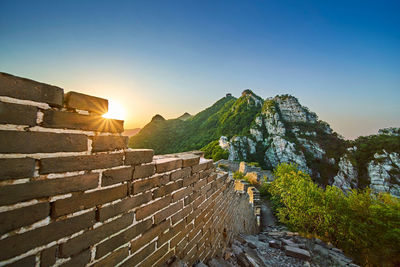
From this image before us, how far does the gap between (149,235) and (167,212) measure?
307mm

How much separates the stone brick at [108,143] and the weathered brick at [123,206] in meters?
0.46

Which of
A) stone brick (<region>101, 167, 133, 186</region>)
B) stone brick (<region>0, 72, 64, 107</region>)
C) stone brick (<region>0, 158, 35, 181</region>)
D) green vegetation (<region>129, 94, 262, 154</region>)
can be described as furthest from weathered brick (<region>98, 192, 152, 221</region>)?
green vegetation (<region>129, 94, 262, 154</region>)

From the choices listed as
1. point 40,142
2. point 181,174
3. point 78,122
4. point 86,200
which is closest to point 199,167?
point 181,174

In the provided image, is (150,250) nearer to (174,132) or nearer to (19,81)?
(19,81)

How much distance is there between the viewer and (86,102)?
116 cm

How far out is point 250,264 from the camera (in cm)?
321

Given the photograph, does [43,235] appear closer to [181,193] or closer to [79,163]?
[79,163]

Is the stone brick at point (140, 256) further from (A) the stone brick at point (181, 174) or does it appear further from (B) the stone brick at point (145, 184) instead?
(A) the stone brick at point (181, 174)

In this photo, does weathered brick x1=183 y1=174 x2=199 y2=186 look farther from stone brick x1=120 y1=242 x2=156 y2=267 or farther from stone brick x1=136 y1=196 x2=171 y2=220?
stone brick x1=120 y1=242 x2=156 y2=267

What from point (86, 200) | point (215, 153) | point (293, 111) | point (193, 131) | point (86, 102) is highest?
point (293, 111)

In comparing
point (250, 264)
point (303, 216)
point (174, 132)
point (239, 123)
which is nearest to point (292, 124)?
point (239, 123)

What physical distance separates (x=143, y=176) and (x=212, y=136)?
64.6 m

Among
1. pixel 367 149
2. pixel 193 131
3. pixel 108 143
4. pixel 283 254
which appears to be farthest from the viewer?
pixel 193 131

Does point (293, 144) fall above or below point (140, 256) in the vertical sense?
below
